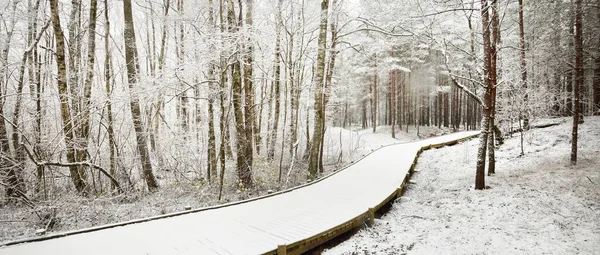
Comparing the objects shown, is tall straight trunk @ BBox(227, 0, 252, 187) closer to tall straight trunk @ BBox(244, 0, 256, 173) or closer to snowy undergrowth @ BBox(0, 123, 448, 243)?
tall straight trunk @ BBox(244, 0, 256, 173)

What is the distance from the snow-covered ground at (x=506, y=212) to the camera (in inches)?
235

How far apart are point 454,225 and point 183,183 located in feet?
31.2

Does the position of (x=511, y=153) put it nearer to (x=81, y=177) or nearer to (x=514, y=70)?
(x=514, y=70)

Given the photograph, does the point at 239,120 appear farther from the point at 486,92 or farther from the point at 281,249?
the point at 486,92

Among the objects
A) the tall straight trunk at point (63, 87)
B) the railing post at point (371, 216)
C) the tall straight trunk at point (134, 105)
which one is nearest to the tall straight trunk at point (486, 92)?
the railing post at point (371, 216)

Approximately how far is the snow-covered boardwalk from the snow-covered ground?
705 millimetres

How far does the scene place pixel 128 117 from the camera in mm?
12891

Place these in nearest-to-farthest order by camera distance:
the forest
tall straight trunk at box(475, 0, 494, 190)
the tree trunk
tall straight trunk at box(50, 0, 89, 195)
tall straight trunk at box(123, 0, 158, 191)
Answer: tall straight trunk at box(50, 0, 89, 195)
the forest
tall straight trunk at box(475, 0, 494, 190)
tall straight trunk at box(123, 0, 158, 191)
the tree trunk

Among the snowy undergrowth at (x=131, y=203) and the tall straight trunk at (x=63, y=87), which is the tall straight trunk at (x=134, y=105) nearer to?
the snowy undergrowth at (x=131, y=203)

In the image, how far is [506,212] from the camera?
281 inches

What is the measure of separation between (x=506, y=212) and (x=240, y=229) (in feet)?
22.8

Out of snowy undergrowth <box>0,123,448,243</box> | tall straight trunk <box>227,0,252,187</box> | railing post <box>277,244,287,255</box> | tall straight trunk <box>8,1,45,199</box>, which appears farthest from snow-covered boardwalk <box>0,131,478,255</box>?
tall straight trunk <box>8,1,45,199</box>

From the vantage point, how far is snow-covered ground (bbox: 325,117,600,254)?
596 centimetres

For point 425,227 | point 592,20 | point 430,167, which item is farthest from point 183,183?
point 592,20
